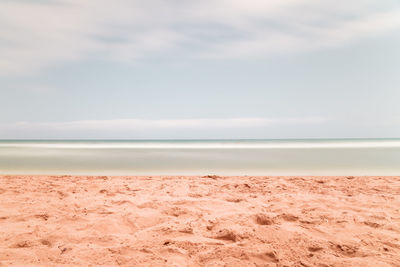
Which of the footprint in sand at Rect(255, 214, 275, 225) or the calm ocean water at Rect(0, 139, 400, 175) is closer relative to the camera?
the footprint in sand at Rect(255, 214, 275, 225)

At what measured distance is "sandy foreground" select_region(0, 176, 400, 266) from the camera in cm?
235

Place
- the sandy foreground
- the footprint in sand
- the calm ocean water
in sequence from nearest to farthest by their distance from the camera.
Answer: the sandy foreground → the footprint in sand → the calm ocean water

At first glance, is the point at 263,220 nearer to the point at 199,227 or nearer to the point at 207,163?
the point at 199,227

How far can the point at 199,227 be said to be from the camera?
3100 millimetres

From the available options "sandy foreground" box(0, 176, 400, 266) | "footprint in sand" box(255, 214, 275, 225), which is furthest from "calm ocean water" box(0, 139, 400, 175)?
"footprint in sand" box(255, 214, 275, 225)

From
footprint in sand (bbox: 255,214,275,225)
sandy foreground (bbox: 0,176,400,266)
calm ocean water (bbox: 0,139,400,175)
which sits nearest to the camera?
sandy foreground (bbox: 0,176,400,266)

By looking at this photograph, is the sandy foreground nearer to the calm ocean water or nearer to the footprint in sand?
the footprint in sand

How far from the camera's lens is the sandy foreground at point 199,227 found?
92.6 inches

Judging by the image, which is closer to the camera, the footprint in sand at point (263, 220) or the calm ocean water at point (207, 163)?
the footprint in sand at point (263, 220)

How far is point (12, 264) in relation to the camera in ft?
7.23

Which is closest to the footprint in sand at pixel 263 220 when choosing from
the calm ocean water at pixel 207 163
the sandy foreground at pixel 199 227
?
the sandy foreground at pixel 199 227

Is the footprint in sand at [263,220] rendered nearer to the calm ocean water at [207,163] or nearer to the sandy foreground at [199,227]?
the sandy foreground at [199,227]

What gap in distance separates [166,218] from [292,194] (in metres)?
2.34

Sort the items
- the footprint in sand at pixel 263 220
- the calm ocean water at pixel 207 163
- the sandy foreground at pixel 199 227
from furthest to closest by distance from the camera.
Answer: the calm ocean water at pixel 207 163 → the footprint in sand at pixel 263 220 → the sandy foreground at pixel 199 227
